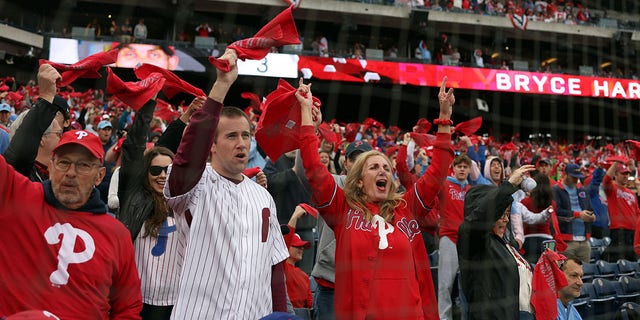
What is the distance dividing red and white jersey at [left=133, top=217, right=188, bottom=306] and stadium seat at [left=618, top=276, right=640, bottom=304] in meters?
4.38

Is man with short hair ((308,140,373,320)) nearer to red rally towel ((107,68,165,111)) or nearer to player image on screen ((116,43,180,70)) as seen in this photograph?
red rally towel ((107,68,165,111))

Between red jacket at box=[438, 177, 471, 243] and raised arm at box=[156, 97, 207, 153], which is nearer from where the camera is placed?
raised arm at box=[156, 97, 207, 153]

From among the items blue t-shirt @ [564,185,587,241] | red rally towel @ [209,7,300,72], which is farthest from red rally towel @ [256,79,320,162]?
blue t-shirt @ [564,185,587,241]

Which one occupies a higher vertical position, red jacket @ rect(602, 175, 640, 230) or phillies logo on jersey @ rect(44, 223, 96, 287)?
red jacket @ rect(602, 175, 640, 230)

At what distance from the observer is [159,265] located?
2498 millimetres

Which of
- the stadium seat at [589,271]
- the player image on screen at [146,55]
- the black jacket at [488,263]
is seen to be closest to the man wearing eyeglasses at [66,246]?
the black jacket at [488,263]

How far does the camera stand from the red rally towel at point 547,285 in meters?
3.33

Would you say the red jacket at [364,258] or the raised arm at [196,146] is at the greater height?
the raised arm at [196,146]

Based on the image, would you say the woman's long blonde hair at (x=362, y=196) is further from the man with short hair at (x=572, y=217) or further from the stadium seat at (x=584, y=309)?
the man with short hair at (x=572, y=217)

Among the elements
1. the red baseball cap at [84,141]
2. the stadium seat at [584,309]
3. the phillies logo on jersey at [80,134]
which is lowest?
the stadium seat at [584,309]

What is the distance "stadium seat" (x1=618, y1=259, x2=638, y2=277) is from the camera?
6.04 m

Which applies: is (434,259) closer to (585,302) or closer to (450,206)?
(450,206)

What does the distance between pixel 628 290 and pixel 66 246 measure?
521 centimetres

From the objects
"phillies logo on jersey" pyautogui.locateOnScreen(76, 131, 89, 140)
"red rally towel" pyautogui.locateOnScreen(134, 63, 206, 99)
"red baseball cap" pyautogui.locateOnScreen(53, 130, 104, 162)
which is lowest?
"red baseball cap" pyautogui.locateOnScreen(53, 130, 104, 162)
